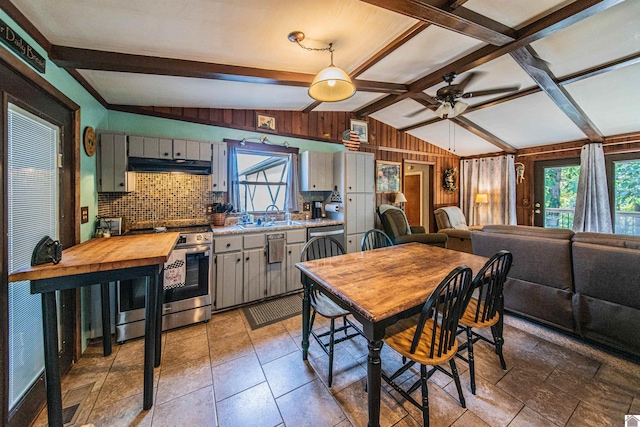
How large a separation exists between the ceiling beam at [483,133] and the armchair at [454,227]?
1.67 m

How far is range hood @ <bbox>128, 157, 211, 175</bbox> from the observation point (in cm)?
261

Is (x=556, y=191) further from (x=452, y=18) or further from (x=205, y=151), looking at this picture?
(x=205, y=151)

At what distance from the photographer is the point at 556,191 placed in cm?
521

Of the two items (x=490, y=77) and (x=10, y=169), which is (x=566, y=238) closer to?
(x=490, y=77)

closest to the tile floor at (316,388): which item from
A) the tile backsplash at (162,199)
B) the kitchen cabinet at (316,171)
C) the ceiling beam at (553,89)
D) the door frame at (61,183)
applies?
the door frame at (61,183)

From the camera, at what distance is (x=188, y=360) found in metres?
2.01

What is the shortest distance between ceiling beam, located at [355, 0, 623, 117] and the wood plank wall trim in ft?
5.07

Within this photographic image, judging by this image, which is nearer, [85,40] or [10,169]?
[10,169]

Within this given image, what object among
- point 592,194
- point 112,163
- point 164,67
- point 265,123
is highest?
point 265,123

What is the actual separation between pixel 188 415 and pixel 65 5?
2.50m

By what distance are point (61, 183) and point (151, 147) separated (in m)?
0.94

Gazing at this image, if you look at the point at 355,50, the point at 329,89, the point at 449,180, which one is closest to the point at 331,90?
the point at 329,89

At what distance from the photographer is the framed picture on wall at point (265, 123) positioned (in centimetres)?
353

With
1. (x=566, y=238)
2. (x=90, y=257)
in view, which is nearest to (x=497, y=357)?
(x=566, y=238)
